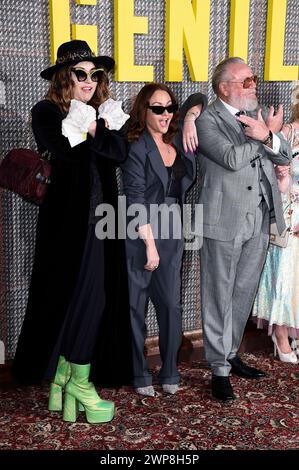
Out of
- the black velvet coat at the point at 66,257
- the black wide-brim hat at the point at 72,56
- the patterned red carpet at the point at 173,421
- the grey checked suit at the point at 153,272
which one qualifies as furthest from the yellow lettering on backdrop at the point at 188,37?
the patterned red carpet at the point at 173,421

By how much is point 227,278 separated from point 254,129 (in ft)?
2.76

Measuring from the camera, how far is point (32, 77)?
143 inches

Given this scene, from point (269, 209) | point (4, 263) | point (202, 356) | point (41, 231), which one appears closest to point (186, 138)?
point (269, 209)

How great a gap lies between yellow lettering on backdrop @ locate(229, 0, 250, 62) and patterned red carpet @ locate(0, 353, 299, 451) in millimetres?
2063

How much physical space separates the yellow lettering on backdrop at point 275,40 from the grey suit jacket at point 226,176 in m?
0.88

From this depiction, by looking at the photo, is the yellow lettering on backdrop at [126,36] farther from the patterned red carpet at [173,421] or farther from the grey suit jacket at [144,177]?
the patterned red carpet at [173,421]

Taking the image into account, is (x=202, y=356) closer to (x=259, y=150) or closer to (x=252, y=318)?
(x=252, y=318)

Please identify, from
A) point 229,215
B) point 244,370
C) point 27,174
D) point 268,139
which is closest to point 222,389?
point 244,370

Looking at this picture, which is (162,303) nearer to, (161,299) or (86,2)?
(161,299)

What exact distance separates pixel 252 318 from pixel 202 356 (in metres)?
0.43

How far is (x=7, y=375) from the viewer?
3.85 meters

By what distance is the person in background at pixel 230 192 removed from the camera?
3.58 meters

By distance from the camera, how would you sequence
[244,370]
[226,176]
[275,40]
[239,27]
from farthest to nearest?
[275,40]
[239,27]
[244,370]
[226,176]

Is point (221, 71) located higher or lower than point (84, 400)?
higher
